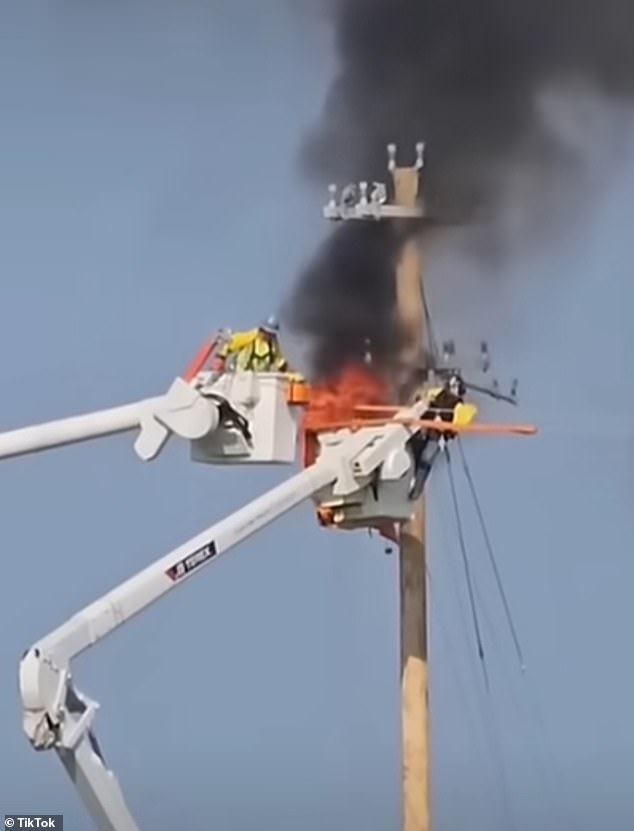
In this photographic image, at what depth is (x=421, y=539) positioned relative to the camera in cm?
3466

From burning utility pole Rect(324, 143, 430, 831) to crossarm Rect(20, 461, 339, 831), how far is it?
6.58 ft

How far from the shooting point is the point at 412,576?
34.6m

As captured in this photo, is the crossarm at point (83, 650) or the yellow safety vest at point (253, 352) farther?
the yellow safety vest at point (253, 352)

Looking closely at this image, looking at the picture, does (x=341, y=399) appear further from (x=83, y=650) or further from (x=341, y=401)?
(x=83, y=650)

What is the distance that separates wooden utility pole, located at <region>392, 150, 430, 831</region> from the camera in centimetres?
3441

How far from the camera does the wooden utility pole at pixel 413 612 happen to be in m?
34.4

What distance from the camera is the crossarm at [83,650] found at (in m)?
30.7

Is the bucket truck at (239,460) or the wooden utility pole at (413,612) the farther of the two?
the wooden utility pole at (413,612)

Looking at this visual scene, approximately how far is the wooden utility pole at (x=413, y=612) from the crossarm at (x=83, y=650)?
2003mm

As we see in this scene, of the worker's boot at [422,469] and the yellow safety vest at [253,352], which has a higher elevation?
the yellow safety vest at [253,352]

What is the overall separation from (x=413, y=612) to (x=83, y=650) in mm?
4604

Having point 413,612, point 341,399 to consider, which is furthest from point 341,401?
point 413,612

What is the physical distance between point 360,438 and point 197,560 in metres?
2.37

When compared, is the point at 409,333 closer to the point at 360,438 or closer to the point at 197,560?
the point at 360,438
